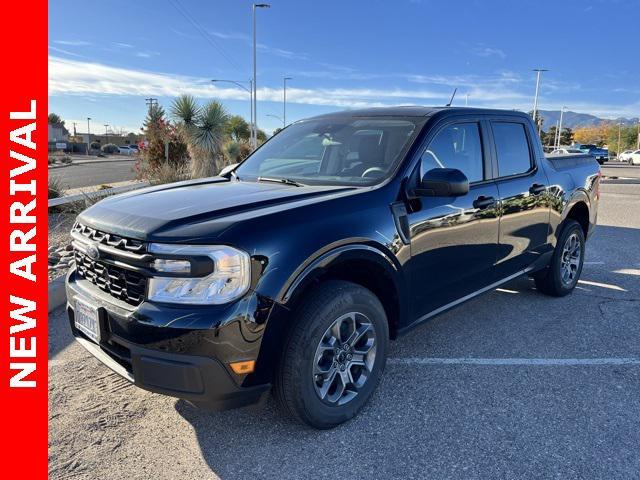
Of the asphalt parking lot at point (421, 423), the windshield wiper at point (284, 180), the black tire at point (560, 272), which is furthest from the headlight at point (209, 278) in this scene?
the black tire at point (560, 272)

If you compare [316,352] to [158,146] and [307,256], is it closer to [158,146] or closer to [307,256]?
[307,256]

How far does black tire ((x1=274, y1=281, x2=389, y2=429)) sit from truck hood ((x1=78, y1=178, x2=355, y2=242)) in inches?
21.4

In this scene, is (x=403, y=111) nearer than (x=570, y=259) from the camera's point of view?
Yes

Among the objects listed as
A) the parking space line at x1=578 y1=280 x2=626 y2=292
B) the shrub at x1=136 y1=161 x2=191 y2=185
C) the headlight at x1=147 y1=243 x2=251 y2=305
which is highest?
the shrub at x1=136 y1=161 x2=191 y2=185

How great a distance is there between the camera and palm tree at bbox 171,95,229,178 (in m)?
16.2

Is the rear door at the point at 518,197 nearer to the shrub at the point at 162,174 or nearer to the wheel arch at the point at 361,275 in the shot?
the wheel arch at the point at 361,275

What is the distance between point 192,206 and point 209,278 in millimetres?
616

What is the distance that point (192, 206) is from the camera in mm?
2746

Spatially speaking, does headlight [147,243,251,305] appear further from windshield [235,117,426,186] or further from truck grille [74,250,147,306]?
windshield [235,117,426,186]

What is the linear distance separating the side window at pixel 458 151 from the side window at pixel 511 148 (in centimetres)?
30

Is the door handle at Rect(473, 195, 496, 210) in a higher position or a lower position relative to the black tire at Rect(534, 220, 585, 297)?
higher

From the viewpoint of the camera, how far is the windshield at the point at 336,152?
11.0 feet

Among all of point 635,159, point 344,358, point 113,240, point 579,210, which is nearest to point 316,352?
point 344,358

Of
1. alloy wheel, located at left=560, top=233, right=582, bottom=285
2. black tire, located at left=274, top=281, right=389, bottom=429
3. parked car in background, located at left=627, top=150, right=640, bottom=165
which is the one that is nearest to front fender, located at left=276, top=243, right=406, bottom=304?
black tire, located at left=274, top=281, right=389, bottom=429
